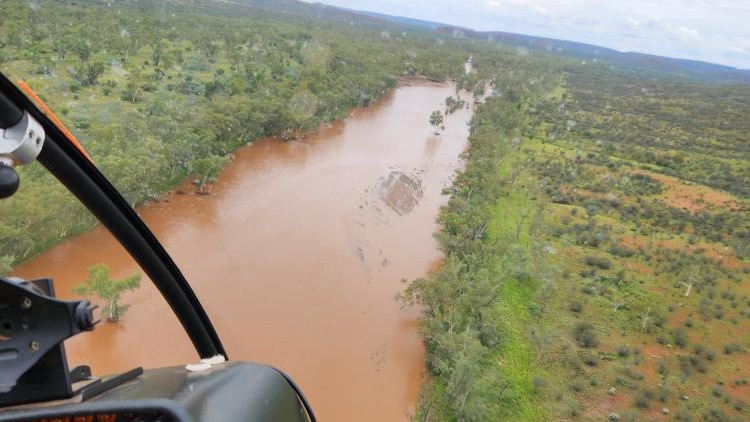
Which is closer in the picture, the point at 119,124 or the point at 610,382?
the point at 610,382

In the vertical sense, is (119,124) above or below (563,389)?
above

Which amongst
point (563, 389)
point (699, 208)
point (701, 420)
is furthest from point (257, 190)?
point (699, 208)

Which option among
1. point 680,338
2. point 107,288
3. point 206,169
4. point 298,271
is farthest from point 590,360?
point 206,169

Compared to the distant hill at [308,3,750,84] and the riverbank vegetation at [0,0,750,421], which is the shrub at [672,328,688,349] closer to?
the riverbank vegetation at [0,0,750,421]

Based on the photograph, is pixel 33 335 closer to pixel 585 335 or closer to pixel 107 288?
pixel 107 288

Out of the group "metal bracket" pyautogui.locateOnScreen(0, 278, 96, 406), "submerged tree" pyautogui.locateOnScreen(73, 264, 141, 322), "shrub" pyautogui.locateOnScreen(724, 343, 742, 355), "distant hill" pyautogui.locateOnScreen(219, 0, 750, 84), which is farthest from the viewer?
"distant hill" pyautogui.locateOnScreen(219, 0, 750, 84)

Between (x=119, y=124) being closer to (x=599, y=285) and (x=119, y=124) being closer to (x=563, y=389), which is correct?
(x=563, y=389)

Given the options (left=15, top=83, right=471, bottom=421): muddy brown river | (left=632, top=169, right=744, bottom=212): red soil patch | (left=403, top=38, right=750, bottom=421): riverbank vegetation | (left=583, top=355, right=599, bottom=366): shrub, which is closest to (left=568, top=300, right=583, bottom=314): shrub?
(left=403, top=38, right=750, bottom=421): riverbank vegetation
